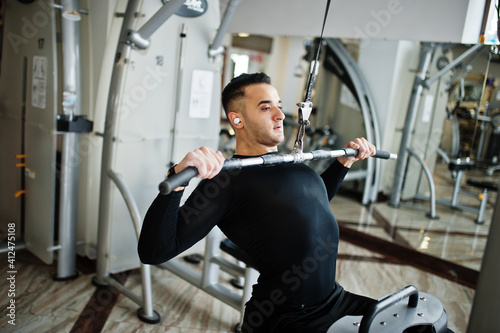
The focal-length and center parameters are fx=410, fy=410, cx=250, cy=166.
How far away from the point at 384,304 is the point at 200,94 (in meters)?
2.00

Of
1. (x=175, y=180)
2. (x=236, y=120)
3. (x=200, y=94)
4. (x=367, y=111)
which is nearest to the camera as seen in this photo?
(x=175, y=180)

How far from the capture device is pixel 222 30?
8.08 ft

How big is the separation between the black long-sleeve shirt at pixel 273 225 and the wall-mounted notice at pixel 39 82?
1619mm

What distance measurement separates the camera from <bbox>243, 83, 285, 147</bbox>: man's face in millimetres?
1364

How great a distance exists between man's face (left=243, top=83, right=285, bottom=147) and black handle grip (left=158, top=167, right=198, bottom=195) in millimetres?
444

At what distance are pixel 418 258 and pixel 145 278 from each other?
A: 2.28m

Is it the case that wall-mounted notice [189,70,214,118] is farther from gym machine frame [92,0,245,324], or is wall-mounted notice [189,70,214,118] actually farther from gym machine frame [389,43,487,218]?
gym machine frame [389,43,487,218]

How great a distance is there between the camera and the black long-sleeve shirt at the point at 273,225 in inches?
49.6

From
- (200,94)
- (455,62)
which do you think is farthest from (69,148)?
(455,62)

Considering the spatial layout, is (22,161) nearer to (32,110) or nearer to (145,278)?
(32,110)

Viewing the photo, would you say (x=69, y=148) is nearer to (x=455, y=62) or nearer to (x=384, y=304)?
(x=384, y=304)

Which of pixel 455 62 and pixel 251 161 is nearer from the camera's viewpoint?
pixel 251 161

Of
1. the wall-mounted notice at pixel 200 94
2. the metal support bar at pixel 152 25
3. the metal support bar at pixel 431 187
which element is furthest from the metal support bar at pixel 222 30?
the metal support bar at pixel 431 187

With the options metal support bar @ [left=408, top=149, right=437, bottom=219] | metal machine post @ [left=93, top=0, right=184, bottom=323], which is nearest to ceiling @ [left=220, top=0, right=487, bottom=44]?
metal machine post @ [left=93, top=0, right=184, bottom=323]
